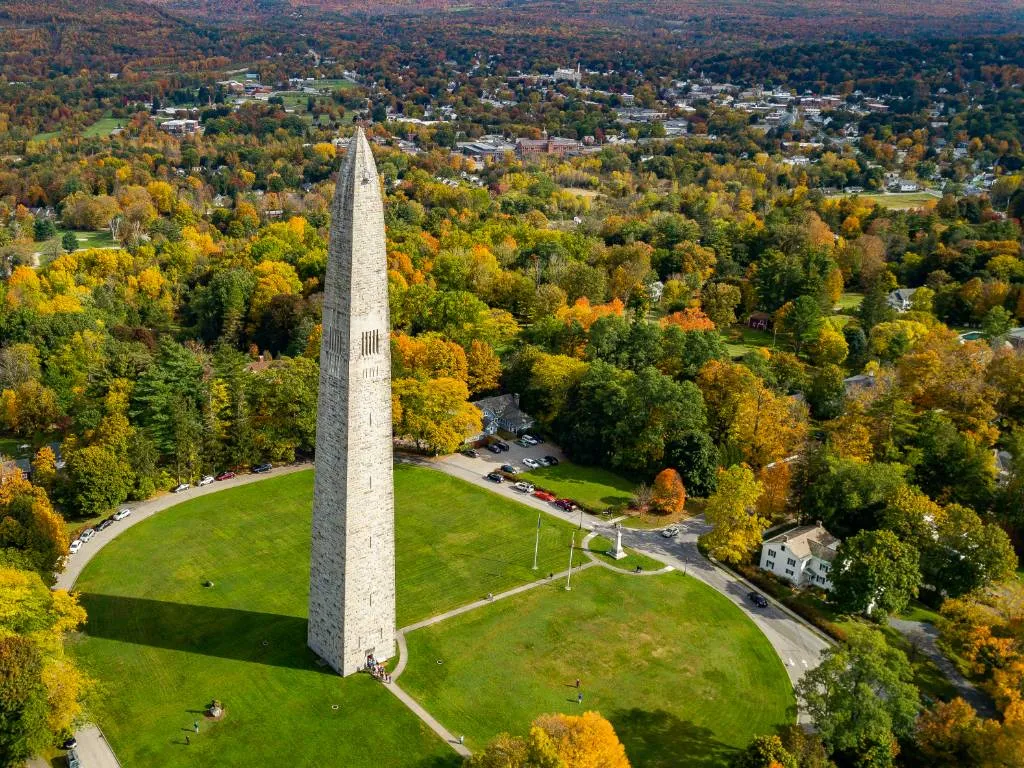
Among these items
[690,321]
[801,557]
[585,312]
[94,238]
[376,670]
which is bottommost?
[376,670]

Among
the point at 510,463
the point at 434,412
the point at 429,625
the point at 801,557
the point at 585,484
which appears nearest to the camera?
the point at 429,625

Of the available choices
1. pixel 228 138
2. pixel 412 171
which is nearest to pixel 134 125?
pixel 228 138

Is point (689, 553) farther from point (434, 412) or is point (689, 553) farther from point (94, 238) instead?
point (94, 238)

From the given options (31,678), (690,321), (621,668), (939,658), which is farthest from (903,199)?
(31,678)

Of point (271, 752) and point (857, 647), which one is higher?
point (857, 647)

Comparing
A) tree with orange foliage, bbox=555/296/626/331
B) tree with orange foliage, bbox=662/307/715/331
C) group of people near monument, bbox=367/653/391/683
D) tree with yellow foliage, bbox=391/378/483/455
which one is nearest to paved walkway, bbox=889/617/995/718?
group of people near monument, bbox=367/653/391/683

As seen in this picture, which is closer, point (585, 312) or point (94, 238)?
point (585, 312)

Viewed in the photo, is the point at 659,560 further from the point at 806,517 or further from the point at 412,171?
the point at 412,171

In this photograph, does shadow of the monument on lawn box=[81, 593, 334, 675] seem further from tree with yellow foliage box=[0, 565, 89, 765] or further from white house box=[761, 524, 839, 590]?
white house box=[761, 524, 839, 590]
